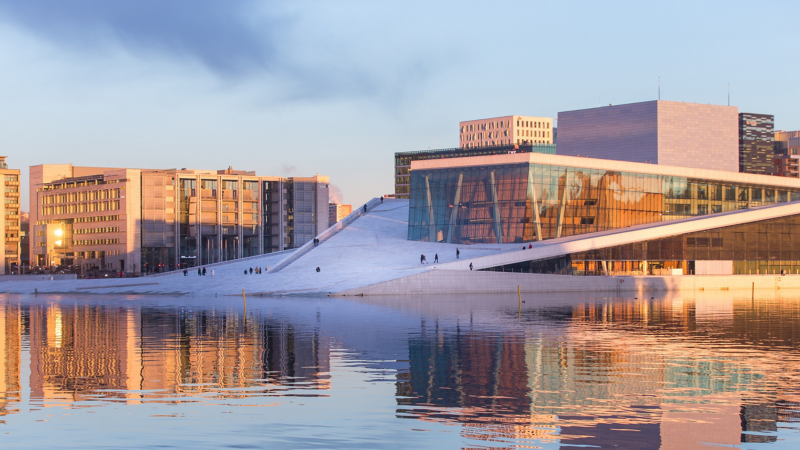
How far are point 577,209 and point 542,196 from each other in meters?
3.92

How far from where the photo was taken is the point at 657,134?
357 ft

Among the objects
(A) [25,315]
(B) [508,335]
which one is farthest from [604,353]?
(A) [25,315]

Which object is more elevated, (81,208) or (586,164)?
(586,164)

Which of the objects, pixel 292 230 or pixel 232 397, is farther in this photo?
pixel 292 230

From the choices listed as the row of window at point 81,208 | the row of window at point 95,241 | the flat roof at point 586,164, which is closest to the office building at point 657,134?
the flat roof at point 586,164

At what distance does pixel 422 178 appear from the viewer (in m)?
80.0

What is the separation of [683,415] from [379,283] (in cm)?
4333

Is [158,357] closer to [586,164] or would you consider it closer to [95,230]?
[586,164]

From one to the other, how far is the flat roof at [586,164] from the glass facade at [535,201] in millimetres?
384

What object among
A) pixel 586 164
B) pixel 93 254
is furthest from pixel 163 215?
pixel 586 164

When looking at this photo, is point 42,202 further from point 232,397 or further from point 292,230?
point 232,397

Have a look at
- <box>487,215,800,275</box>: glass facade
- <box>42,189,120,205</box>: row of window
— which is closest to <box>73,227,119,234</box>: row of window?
<box>42,189,120,205</box>: row of window

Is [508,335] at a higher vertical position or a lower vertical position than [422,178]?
→ lower

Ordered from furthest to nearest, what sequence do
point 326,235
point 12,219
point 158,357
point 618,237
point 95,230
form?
point 12,219 < point 95,230 < point 326,235 < point 618,237 < point 158,357
